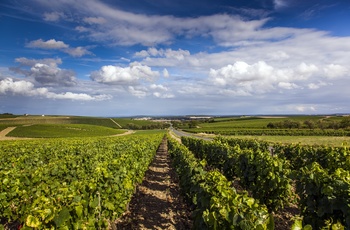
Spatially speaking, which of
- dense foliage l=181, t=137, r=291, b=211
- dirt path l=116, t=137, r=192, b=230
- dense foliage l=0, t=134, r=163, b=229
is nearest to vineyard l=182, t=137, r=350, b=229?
dense foliage l=181, t=137, r=291, b=211

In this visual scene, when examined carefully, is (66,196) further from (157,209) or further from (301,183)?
(301,183)

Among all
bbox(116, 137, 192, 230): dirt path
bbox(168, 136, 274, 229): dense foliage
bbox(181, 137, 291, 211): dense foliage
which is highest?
bbox(168, 136, 274, 229): dense foliage

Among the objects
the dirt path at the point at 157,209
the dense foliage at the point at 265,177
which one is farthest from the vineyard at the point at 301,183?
the dirt path at the point at 157,209

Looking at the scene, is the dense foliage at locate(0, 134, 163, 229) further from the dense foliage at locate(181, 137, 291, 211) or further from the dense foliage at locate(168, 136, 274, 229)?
the dense foliage at locate(181, 137, 291, 211)

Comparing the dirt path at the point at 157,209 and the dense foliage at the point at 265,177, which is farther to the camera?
the dense foliage at the point at 265,177

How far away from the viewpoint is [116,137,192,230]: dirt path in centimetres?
793

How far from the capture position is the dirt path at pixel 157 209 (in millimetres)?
7929

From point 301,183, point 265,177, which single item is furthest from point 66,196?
point 265,177

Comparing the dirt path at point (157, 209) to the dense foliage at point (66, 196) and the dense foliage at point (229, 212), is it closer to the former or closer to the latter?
the dense foliage at point (66, 196)

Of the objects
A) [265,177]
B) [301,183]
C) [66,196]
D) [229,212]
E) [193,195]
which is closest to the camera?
[229,212]

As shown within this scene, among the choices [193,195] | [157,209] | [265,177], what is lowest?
[157,209]

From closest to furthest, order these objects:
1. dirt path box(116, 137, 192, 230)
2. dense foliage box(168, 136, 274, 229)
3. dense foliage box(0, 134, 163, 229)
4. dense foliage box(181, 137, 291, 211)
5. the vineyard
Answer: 1. dense foliage box(168, 136, 274, 229)
2. dense foliage box(0, 134, 163, 229)
3. the vineyard
4. dirt path box(116, 137, 192, 230)
5. dense foliage box(181, 137, 291, 211)

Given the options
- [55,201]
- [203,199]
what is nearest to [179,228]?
[203,199]

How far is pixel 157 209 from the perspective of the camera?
30.8 feet
